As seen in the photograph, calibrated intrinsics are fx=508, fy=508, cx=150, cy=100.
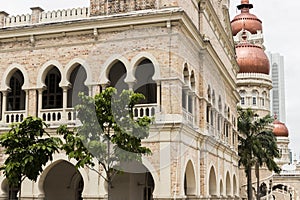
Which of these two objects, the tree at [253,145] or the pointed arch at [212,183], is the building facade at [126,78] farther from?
the tree at [253,145]

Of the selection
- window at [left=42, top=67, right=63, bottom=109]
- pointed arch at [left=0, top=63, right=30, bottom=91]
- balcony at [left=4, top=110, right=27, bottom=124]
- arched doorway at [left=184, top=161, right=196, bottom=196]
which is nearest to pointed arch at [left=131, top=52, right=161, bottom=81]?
arched doorway at [left=184, top=161, right=196, bottom=196]

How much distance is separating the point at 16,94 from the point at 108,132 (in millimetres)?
9192

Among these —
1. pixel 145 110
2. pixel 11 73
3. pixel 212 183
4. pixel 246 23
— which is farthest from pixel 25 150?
pixel 246 23

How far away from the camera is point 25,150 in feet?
51.0

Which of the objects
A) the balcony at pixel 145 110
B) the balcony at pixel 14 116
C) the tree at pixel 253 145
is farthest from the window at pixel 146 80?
the tree at pixel 253 145

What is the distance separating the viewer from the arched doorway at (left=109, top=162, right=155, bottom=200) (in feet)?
73.4

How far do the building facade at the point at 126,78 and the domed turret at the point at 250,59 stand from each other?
29023mm

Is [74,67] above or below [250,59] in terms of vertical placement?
below

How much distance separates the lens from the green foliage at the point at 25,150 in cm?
1544

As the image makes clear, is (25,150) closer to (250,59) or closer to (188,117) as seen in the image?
(188,117)

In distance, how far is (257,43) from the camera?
189ft

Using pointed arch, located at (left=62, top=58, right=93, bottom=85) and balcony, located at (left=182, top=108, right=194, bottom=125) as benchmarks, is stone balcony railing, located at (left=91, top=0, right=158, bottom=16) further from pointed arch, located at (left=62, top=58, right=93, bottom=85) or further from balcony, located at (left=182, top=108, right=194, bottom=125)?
balcony, located at (left=182, top=108, right=194, bottom=125)

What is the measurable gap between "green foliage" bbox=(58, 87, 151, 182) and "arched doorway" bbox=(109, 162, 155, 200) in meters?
6.86

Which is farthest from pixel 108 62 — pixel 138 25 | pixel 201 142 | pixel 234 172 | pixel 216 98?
pixel 234 172
